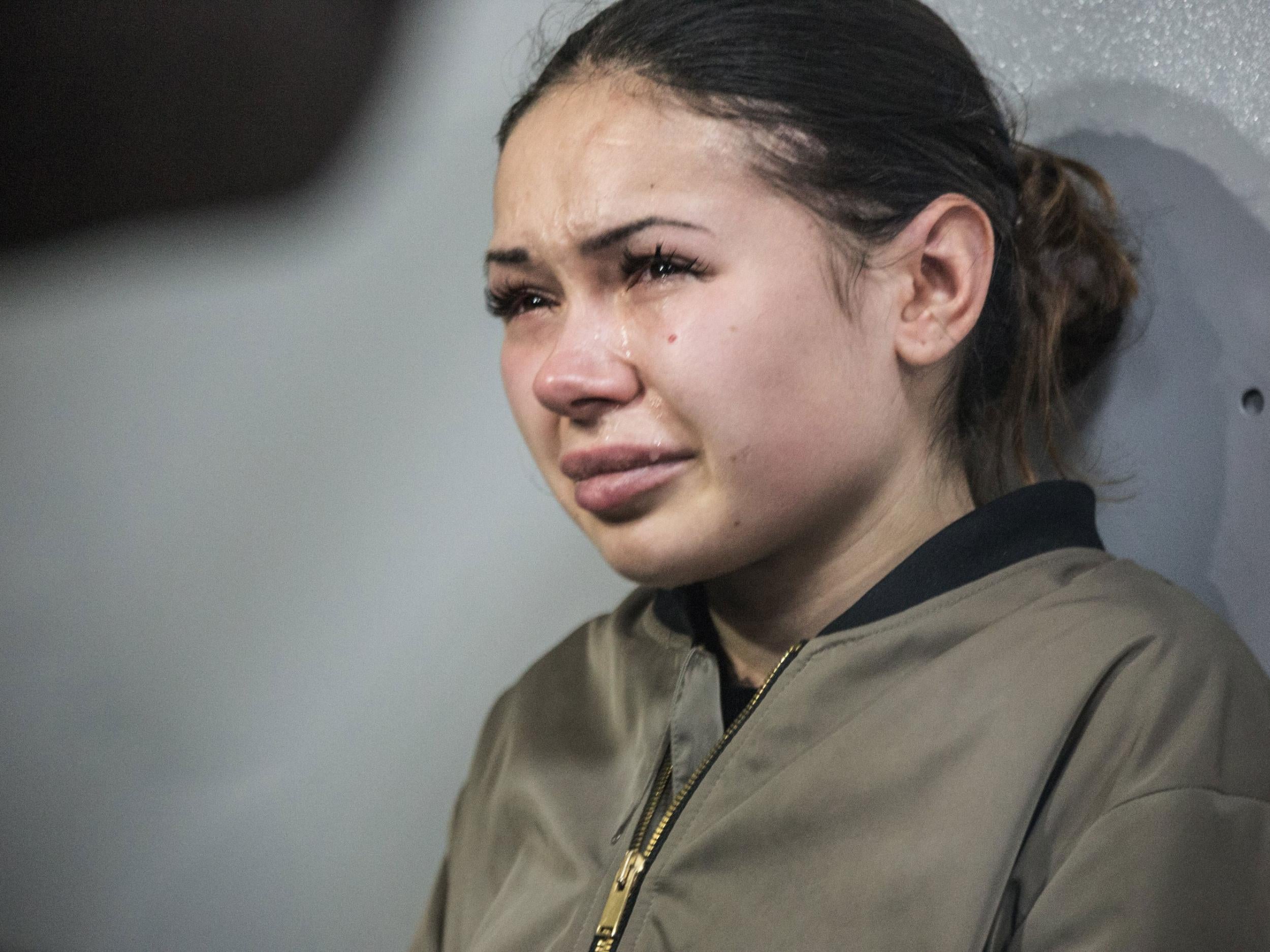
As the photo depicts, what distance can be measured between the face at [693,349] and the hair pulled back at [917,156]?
27 mm

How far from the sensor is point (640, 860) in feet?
2.22

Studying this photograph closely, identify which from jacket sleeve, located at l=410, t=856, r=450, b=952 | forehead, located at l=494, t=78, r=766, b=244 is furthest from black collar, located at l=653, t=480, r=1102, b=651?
jacket sleeve, located at l=410, t=856, r=450, b=952

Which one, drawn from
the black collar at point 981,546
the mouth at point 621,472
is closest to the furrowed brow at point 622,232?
the mouth at point 621,472

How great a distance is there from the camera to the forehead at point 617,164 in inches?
26.2

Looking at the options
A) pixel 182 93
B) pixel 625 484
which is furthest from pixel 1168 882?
pixel 182 93

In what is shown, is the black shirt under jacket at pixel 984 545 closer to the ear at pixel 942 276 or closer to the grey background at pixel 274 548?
the ear at pixel 942 276

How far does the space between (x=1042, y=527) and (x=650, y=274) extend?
27 centimetres

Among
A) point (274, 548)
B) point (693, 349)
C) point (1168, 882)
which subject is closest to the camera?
point (1168, 882)

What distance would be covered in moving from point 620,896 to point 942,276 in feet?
1.33

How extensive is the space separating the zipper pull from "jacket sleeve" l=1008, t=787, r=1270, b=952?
0.22m

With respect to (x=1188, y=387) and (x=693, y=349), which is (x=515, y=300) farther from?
(x=1188, y=387)

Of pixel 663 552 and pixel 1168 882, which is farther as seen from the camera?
pixel 663 552

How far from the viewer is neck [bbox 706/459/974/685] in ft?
2.38

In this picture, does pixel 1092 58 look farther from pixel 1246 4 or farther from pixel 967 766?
pixel 967 766
